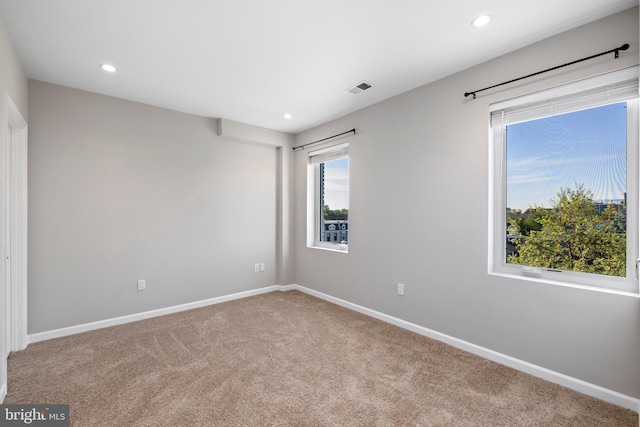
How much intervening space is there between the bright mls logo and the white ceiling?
254cm

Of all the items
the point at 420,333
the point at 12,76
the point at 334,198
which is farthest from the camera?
the point at 334,198

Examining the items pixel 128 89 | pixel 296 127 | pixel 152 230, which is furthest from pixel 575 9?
pixel 152 230

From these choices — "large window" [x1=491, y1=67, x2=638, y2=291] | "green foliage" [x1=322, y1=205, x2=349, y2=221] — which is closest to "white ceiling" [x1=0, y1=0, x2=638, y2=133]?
"large window" [x1=491, y1=67, x2=638, y2=291]

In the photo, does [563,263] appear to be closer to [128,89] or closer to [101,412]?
[101,412]

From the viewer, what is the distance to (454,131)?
2.76 m

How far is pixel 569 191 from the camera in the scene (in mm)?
2207

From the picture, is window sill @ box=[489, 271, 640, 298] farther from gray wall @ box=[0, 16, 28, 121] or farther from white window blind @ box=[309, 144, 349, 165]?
gray wall @ box=[0, 16, 28, 121]

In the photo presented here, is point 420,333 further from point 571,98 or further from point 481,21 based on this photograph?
point 481,21

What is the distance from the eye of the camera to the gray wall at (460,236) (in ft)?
6.47

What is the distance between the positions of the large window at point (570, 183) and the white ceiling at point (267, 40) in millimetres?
517

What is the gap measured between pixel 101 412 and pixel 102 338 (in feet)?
4.41

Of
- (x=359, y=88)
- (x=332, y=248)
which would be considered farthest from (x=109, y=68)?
(x=332, y=248)

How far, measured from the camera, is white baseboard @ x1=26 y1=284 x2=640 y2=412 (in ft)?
6.41

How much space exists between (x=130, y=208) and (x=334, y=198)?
2633mm
